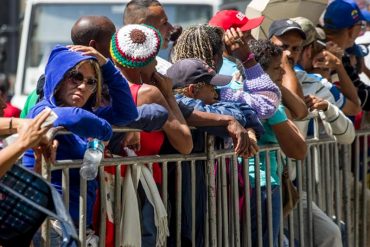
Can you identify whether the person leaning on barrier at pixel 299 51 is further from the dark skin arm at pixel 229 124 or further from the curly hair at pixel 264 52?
the dark skin arm at pixel 229 124

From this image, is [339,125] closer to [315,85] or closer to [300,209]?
[315,85]

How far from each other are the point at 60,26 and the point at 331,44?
6.19 m

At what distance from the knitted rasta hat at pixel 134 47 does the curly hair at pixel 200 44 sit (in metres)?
0.60

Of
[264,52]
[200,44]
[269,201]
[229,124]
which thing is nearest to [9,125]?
[229,124]

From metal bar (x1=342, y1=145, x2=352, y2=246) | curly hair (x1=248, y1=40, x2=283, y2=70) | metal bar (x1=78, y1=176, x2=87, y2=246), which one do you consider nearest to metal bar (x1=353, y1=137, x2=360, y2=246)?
metal bar (x1=342, y1=145, x2=352, y2=246)

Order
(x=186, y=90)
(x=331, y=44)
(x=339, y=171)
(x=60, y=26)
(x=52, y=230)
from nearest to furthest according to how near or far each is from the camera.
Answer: (x=52, y=230) < (x=186, y=90) < (x=339, y=171) < (x=331, y=44) < (x=60, y=26)

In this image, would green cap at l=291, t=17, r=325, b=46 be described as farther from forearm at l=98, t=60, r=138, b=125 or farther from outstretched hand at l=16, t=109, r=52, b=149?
outstretched hand at l=16, t=109, r=52, b=149

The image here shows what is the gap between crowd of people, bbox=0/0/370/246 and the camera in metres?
4.80

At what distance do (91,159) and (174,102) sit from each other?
783mm

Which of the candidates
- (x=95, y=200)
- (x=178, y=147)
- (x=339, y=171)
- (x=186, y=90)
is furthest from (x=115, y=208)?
(x=339, y=171)

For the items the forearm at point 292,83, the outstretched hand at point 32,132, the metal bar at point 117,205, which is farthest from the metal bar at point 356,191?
the outstretched hand at point 32,132

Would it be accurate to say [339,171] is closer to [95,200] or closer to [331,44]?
[331,44]

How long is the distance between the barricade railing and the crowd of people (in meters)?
0.03

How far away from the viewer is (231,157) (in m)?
5.86
